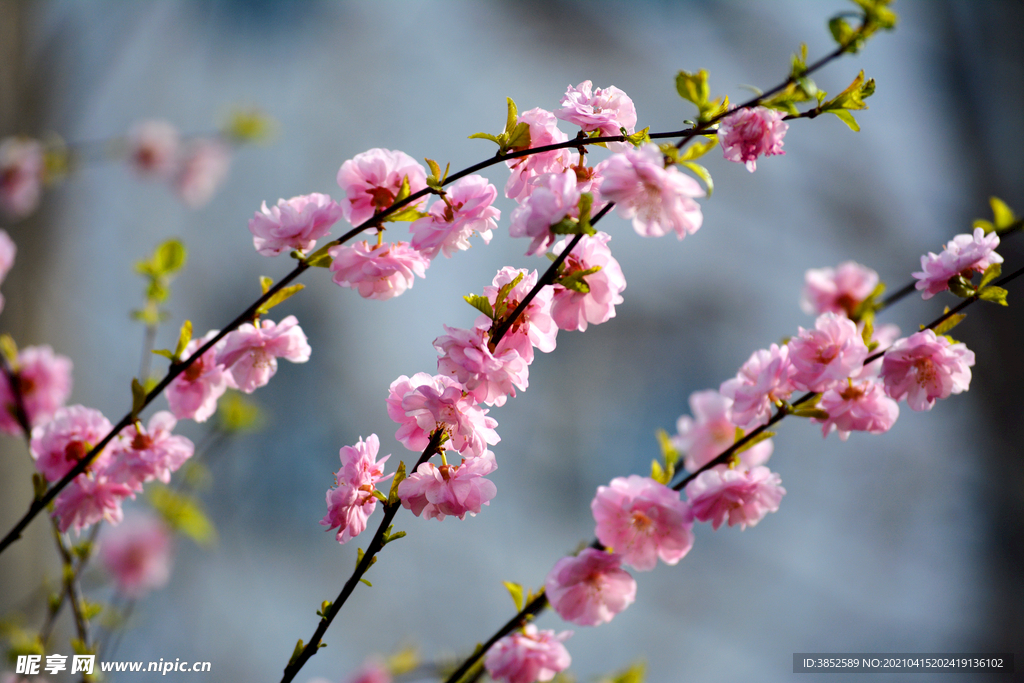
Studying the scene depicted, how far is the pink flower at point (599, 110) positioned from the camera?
42 centimetres

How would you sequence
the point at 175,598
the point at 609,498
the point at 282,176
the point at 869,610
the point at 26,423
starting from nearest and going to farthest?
the point at 609,498 < the point at 26,423 < the point at 175,598 < the point at 869,610 < the point at 282,176

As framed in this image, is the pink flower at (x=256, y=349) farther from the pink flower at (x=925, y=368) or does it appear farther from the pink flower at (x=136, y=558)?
the pink flower at (x=136, y=558)

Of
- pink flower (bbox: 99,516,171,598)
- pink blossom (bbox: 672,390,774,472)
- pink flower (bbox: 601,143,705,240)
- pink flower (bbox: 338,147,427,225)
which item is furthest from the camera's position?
pink flower (bbox: 99,516,171,598)

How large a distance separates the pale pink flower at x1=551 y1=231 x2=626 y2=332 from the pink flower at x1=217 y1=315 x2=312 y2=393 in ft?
0.80

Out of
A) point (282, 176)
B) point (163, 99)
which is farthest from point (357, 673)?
point (163, 99)

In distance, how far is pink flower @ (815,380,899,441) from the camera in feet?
1.65

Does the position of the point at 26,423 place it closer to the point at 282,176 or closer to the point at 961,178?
the point at 282,176

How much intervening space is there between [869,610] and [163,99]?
411cm

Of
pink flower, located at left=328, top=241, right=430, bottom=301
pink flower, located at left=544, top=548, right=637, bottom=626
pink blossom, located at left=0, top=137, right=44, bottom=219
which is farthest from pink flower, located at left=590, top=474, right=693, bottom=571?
pink blossom, located at left=0, top=137, right=44, bottom=219

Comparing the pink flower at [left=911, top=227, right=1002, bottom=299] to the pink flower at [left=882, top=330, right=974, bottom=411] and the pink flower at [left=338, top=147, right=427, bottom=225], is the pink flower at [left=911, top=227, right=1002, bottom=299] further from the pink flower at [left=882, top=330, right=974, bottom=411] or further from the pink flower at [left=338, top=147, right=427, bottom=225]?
the pink flower at [left=338, top=147, right=427, bottom=225]

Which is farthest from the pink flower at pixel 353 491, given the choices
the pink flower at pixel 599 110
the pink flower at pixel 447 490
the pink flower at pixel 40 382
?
the pink flower at pixel 40 382

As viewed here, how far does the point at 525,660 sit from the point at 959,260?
48 cm

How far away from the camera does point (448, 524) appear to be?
278 cm

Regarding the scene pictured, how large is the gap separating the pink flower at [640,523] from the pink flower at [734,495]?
0.02 metres
